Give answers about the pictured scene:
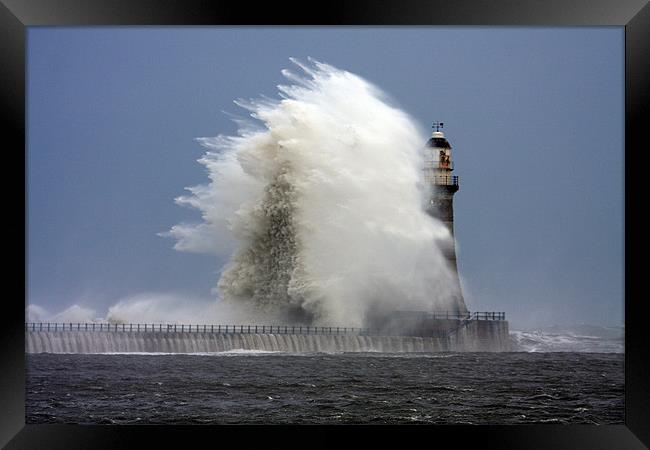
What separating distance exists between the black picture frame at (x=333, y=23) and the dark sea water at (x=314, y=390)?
440 cm

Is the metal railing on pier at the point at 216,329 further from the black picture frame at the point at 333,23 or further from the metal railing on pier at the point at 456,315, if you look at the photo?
the black picture frame at the point at 333,23

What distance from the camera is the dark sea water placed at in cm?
1631

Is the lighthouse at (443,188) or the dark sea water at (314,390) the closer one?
the dark sea water at (314,390)

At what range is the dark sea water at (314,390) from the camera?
642 inches

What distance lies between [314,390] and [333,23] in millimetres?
9036

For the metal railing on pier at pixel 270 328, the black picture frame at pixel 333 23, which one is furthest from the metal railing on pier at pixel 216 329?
the black picture frame at pixel 333 23

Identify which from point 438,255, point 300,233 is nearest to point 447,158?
point 438,255

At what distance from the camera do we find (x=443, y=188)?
27734 millimetres

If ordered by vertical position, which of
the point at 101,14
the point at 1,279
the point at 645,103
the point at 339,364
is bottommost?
the point at 339,364

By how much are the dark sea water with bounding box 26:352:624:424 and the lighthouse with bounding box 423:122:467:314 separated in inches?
101

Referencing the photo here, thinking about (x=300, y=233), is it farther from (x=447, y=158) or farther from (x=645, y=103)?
(x=645, y=103)

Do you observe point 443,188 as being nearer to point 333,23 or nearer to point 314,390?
point 314,390

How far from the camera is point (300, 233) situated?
25.8 meters

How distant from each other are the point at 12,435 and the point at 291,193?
14.8 metres
